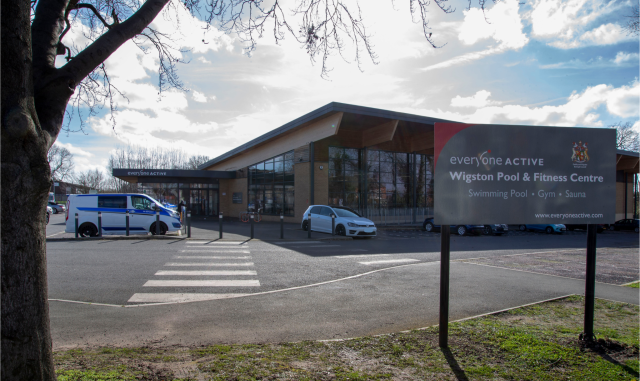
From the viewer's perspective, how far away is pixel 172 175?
3544cm

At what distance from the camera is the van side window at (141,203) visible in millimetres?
16828

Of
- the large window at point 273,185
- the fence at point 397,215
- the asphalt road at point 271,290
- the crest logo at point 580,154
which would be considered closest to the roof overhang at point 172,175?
the large window at point 273,185

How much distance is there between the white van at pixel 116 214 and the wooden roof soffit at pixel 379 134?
15467 mm

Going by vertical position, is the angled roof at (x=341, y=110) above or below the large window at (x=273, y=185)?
above

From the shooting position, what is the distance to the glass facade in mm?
28453

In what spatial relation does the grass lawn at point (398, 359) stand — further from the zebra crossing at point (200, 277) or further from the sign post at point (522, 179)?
the zebra crossing at point (200, 277)

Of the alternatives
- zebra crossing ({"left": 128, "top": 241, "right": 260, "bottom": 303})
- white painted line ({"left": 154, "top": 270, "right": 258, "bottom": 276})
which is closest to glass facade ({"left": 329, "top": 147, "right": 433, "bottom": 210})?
zebra crossing ({"left": 128, "top": 241, "right": 260, "bottom": 303})

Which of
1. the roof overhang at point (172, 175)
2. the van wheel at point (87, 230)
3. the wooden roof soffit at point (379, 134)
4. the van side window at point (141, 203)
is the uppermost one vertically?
→ the wooden roof soffit at point (379, 134)

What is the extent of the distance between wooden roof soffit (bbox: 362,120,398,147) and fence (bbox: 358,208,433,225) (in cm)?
523

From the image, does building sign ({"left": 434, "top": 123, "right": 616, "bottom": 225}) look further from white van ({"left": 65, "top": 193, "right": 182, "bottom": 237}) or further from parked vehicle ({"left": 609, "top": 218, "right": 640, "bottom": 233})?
parked vehicle ({"left": 609, "top": 218, "right": 640, "bottom": 233})

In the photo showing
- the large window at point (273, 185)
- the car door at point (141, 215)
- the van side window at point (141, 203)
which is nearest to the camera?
the car door at point (141, 215)

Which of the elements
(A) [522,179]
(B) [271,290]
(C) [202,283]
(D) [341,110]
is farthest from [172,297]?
(D) [341,110]

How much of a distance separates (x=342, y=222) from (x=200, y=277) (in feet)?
34.4

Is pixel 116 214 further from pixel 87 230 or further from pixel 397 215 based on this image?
pixel 397 215
